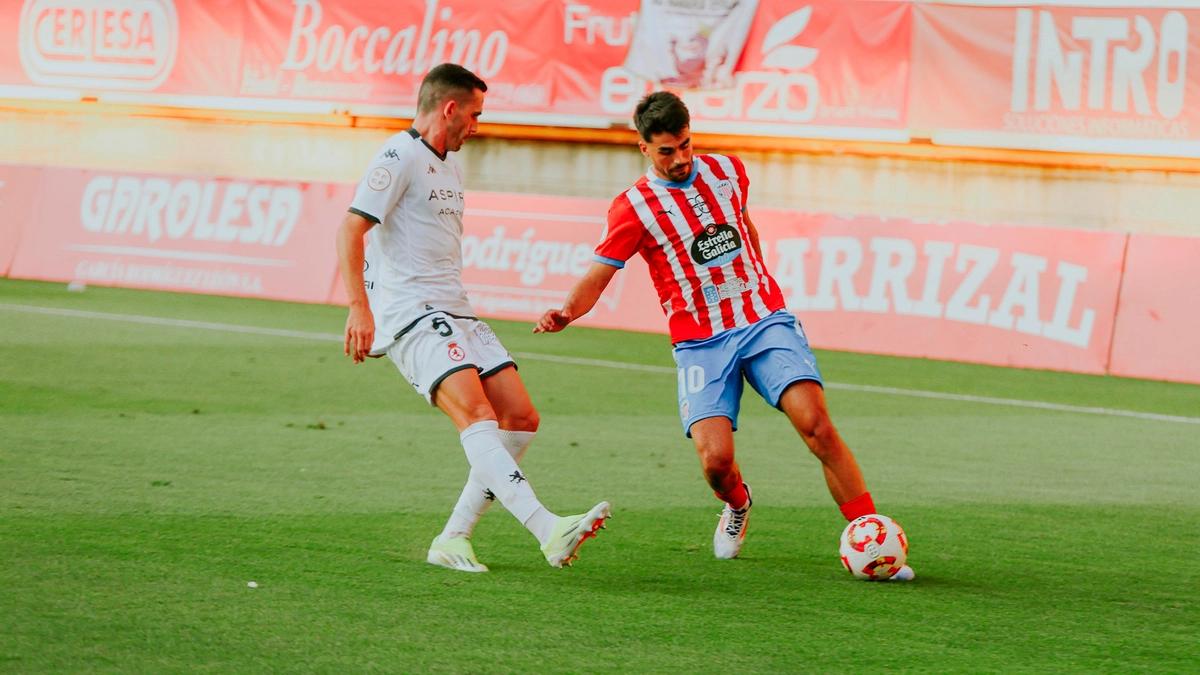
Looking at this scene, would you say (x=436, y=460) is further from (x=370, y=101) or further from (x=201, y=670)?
(x=370, y=101)

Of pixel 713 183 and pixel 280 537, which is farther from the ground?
pixel 713 183

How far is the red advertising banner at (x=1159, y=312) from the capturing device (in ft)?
47.1

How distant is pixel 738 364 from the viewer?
261 inches

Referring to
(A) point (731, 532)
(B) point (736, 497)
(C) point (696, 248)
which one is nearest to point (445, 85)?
(C) point (696, 248)

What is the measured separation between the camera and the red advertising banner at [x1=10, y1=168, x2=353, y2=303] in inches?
736

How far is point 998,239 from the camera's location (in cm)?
1551

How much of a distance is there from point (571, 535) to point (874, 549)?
1.15m

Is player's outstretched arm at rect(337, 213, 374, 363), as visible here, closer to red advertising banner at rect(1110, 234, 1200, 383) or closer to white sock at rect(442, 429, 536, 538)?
white sock at rect(442, 429, 536, 538)

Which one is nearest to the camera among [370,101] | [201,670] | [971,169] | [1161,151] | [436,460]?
[201,670]

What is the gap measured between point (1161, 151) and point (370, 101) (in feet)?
32.8

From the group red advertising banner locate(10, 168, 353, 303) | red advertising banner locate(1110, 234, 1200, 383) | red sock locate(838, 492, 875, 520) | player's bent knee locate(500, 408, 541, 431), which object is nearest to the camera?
red sock locate(838, 492, 875, 520)

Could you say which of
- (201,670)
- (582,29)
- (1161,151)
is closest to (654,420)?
(201,670)

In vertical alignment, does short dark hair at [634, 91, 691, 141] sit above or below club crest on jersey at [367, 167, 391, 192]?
above

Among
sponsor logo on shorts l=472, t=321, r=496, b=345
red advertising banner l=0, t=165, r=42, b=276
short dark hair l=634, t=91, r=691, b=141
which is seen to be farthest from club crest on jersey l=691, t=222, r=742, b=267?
red advertising banner l=0, t=165, r=42, b=276
